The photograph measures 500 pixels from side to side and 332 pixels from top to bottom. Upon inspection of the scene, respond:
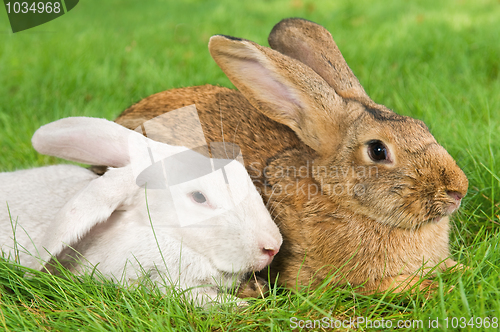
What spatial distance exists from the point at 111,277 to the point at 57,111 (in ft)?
9.57

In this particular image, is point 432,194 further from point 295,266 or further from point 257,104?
point 257,104

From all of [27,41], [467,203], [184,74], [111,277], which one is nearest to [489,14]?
[184,74]

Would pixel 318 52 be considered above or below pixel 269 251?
above

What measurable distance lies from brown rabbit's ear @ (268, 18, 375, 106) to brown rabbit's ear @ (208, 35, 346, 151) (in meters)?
0.39

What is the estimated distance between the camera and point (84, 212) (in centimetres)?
254

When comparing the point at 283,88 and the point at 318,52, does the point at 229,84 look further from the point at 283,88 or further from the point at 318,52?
the point at 283,88

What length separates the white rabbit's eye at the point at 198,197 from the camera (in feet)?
8.90

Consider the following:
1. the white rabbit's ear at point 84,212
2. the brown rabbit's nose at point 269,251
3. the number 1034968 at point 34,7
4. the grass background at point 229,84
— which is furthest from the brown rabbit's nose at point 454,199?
the number 1034968 at point 34,7

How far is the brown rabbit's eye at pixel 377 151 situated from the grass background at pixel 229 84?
713 millimetres

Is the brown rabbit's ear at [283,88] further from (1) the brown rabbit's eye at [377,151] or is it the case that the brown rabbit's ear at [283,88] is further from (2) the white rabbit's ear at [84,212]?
(2) the white rabbit's ear at [84,212]

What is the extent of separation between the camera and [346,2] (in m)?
9.80

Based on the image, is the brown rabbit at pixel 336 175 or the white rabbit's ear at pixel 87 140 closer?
the brown rabbit at pixel 336 175

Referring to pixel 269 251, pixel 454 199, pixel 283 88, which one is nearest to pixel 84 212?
pixel 269 251

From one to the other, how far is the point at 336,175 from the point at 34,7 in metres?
4.75
